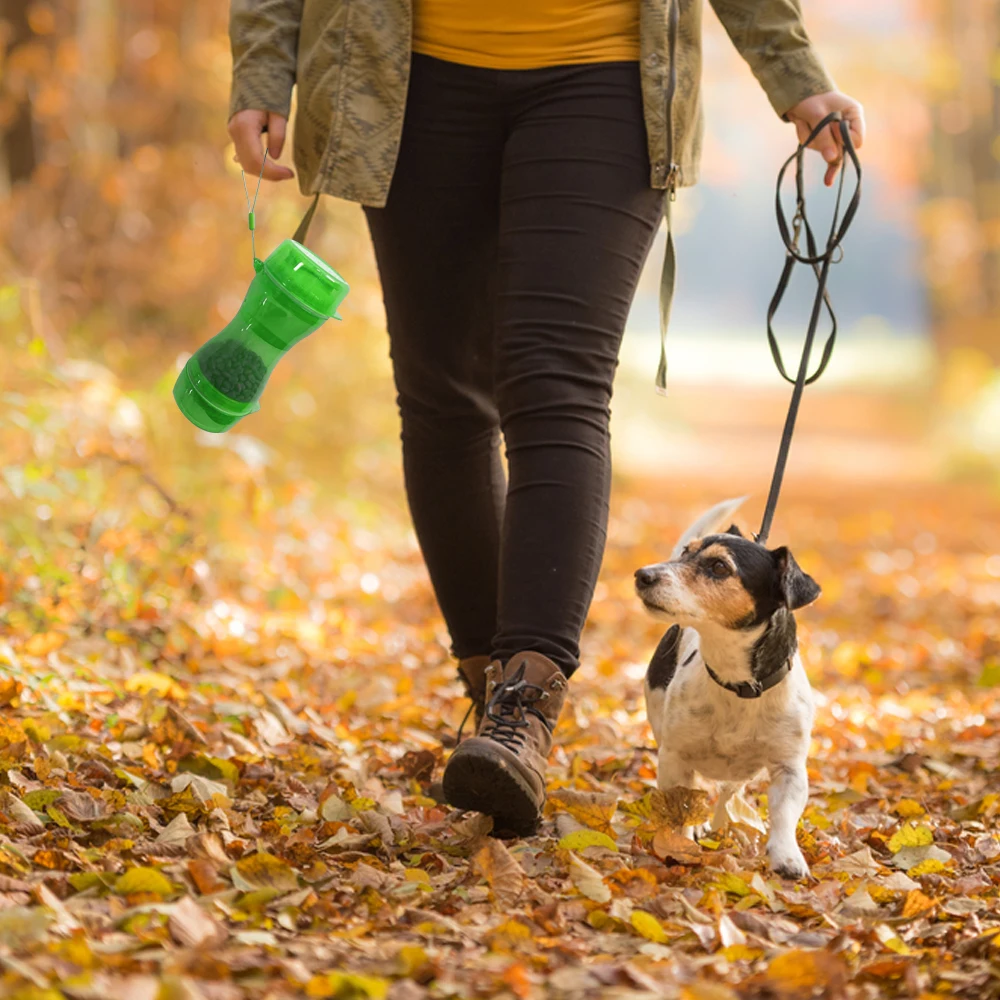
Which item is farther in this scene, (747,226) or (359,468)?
(747,226)

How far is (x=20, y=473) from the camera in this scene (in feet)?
13.7

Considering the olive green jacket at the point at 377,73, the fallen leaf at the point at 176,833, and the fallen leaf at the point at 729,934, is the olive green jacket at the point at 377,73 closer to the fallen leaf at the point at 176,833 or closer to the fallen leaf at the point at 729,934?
the fallen leaf at the point at 176,833

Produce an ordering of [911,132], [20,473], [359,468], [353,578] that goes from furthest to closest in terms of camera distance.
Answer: [911,132], [359,468], [353,578], [20,473]

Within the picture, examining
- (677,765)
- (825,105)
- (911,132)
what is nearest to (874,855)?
(677,765)

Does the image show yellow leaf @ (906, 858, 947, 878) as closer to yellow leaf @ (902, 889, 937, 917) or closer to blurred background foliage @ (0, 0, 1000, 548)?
yellow leaf @ (902, 889, 937, 917)

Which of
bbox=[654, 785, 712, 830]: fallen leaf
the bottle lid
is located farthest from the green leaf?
bbox=[654, 785, 712, 830]: fallen leaf

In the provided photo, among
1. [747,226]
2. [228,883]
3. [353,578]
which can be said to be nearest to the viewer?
[228,883]

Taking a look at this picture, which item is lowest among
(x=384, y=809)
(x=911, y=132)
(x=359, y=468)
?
(x=384, y=809)

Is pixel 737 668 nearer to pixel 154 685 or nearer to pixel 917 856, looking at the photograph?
pixel 917 856

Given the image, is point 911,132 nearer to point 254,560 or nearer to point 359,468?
point 359,468

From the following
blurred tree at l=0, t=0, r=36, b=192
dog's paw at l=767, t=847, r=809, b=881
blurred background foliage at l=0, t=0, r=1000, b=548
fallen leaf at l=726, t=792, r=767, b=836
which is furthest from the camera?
blurred tree at l=0, t=0, r=36, b=192

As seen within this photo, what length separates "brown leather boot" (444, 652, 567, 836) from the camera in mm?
2514

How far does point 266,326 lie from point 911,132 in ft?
61.8

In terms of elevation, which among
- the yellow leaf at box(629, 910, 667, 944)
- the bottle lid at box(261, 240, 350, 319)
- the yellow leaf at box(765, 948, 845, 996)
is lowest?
the yellow leaf at box(765, 948, 845, 996)
